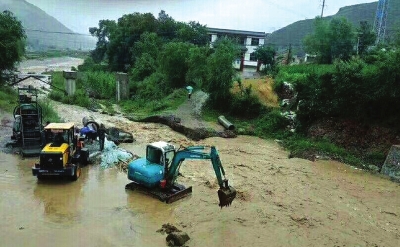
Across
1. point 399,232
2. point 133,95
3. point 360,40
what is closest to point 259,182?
point 399,232

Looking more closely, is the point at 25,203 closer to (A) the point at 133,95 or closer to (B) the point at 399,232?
(B) the point at 399,232

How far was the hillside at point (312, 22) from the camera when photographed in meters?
71.4

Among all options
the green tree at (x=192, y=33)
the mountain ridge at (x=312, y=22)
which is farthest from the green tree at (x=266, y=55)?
the mountain ridge at (x=312, y=22)

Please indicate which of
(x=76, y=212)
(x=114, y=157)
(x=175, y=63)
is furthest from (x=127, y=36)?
(x=76, y=212)

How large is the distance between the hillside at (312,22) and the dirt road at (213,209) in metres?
58.6

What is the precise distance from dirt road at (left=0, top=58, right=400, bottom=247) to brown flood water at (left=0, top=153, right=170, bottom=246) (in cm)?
3

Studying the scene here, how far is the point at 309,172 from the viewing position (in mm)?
17344

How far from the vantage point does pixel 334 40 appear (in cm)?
3691

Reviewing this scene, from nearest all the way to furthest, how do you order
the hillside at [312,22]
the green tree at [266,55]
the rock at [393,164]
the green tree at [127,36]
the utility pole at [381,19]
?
the rock at [393,164] → the utility pole at [381,19] → the green tree at [266,55] → the green tree at [127,36] → the hillside at [312,22]

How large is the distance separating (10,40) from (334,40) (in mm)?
29754

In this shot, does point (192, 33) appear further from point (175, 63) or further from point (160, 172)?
point (160, 172)

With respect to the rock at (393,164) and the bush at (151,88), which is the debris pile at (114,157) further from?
the bush at (151,88)

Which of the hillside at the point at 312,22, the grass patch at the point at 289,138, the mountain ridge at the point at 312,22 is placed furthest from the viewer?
the hillside at the point at 312,22

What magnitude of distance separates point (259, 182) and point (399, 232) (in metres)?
5.55
